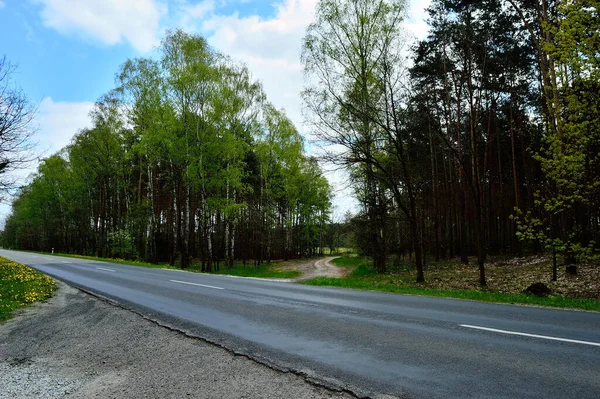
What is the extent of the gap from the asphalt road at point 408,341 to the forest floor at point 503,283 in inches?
98.8

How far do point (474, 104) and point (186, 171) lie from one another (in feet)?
60.0

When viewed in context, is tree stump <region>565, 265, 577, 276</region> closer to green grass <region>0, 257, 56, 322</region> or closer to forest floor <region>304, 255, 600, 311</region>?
forest floor <region>304, 255, 600, 311</region>

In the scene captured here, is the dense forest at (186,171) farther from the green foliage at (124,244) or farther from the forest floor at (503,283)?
the forest floor at (503,283)

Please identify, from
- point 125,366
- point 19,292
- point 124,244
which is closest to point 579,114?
point 125,366

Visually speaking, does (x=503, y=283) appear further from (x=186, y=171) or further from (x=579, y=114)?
(x=186, y=171)

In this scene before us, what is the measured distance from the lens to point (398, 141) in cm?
1678

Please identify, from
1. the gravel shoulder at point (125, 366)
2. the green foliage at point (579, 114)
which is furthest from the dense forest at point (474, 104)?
the gravel shoulder at point (125, 366)

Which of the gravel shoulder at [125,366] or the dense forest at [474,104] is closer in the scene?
the gravel shoulder at [125,366]

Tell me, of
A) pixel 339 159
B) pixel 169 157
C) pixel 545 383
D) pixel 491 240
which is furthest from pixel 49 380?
pixel 491 240

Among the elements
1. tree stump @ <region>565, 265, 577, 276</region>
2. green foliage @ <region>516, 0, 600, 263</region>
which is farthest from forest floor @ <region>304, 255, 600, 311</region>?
green foliage @ <region>516, 0, 600, 263</region>

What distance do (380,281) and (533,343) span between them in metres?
12.3

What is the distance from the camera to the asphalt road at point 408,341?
12.6 ft

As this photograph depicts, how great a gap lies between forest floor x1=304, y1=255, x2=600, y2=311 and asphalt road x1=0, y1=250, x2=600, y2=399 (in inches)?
98.8

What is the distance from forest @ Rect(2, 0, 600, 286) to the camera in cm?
1155
